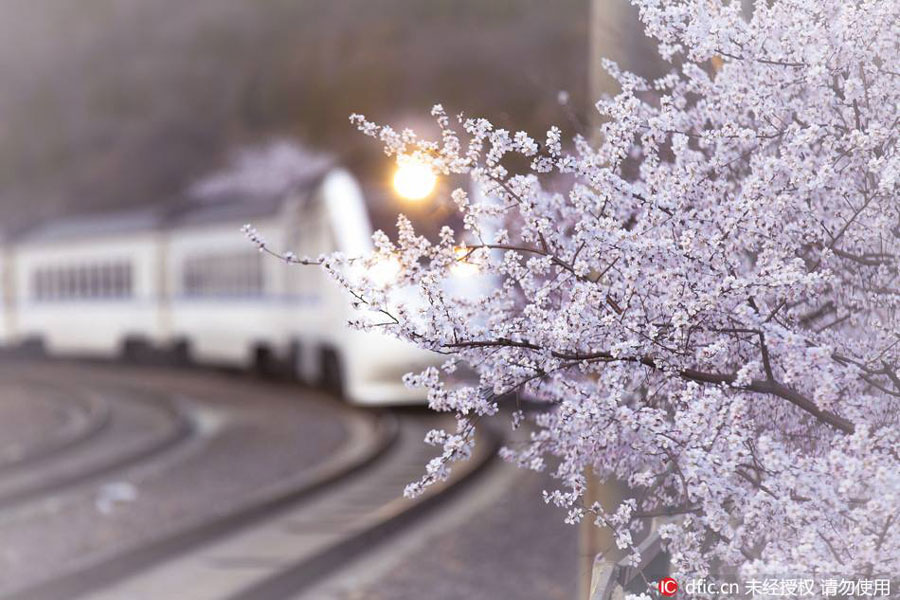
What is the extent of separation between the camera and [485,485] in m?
11.7

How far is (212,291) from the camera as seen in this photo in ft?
79.5

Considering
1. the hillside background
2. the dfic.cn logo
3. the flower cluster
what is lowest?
the dfic.cn logo

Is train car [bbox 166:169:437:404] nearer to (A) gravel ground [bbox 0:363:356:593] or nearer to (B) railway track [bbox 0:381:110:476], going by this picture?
(A) gravel ground [bbox 0:363:356:593]

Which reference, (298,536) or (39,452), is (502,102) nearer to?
(39,452)

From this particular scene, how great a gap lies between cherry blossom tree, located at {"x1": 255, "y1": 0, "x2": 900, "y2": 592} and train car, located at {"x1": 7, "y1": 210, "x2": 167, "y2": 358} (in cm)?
2418

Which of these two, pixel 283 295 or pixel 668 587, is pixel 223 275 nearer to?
pixel 283 295

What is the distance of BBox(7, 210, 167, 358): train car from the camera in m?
27.4

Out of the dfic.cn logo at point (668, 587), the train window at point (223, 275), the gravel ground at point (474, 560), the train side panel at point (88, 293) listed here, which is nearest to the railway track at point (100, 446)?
the train window at point (223, 275)

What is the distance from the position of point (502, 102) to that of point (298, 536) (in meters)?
46.0

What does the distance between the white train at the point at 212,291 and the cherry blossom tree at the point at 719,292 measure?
10.8 metres

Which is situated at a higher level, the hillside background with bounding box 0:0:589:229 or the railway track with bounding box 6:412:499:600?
the hillside background with bounding box 0:0:589:229

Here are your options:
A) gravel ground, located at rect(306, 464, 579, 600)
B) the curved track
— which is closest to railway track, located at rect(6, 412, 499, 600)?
the curved track

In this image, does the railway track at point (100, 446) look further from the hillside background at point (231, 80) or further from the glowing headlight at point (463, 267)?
the hillside background at point (231, 80)

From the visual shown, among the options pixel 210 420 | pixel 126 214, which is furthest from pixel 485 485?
pixel 126 214
